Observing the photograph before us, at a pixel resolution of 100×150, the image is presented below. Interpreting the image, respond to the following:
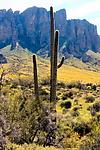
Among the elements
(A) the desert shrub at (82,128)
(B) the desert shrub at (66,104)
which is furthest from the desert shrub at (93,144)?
(B) the desert shrub at (66,104)

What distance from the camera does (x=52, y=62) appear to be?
23453mm

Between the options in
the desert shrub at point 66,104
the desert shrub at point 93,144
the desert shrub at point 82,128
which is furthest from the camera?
the desert shrub at point 66,104

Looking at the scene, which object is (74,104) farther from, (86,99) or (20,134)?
(20,134)

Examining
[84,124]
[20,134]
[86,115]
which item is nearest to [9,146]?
[20,134]

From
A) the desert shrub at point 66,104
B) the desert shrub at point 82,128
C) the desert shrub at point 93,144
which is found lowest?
the desert shrub at point 66,104

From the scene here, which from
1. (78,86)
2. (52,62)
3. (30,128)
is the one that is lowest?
(78,86)

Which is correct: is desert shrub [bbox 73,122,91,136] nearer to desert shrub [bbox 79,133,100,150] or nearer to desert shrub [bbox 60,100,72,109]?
desert shrub [bbox 79,133,100,150]

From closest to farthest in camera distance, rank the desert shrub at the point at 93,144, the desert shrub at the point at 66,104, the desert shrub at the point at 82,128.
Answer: the desert shrub at the point at 93,144, the desert shrub at the point at 82,128, the desert shrub at the point at 66,104

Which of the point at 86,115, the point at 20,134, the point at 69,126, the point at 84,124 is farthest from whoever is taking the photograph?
the point at 86,115

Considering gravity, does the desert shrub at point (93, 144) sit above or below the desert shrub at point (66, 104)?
above

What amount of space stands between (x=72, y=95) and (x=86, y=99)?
5.14 m

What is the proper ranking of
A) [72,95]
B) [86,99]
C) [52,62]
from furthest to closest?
[72,95] < [86,99] < [52,62]

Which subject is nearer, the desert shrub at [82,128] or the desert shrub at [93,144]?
the desert shrub at [93,144]

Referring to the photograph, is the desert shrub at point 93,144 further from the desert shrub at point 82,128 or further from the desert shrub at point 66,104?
the desert shrub at point 66,104
